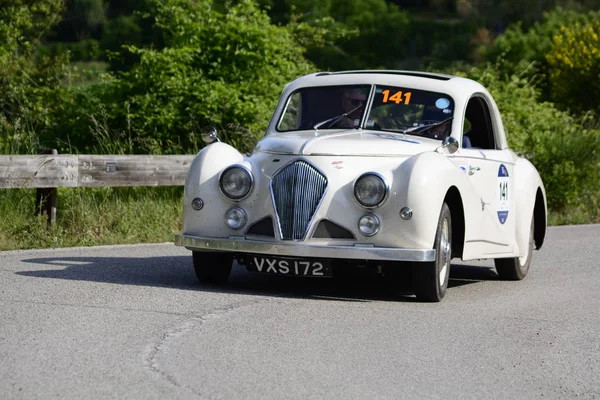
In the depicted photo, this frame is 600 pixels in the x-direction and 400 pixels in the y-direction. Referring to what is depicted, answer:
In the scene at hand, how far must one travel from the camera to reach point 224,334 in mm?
7105

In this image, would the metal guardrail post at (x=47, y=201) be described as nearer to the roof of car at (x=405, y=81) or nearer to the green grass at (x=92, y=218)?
the green grass at (x=92, y=218)

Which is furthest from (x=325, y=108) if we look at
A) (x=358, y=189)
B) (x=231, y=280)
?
(x=358, y=189)

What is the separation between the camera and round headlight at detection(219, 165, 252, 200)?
348 inches

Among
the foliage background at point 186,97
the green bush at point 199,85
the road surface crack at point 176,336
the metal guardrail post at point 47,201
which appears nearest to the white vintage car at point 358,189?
the road surface crack at point 176,336

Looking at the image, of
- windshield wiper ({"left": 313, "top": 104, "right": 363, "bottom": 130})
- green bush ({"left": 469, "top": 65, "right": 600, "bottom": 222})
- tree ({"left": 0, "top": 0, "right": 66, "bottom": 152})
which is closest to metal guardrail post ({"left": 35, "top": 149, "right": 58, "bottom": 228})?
windshield wiper ({"left": 313, "top": 104, "right": 363, "bottom": 130})

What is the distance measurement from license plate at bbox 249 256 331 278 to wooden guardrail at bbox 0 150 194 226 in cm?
469

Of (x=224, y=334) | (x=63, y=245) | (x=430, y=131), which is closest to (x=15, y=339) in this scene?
(x=224, y=334)

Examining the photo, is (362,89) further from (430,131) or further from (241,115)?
(241,115)

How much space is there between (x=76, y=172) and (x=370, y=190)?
5569 mm

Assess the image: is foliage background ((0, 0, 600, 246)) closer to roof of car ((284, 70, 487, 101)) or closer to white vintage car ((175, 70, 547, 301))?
roof of car ((284, 70, 487, 101))

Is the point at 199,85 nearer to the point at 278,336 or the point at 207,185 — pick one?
the point at 207,185

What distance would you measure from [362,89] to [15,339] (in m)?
4.41

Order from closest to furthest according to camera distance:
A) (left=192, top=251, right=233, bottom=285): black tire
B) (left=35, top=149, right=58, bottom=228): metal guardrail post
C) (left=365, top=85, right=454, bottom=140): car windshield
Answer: (left=192, top=251, right=233, bottom=285): black tire < (left=365, top=85, right=454, bottom=140): car windshield < (left=35, top=149, right=58, bottom=228): metal guardrail post

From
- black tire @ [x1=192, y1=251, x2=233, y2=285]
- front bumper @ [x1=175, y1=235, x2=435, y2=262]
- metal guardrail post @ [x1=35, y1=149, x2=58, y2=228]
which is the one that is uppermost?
front bumper @ [x1=175, y1=235, x2=435, y2=262]
